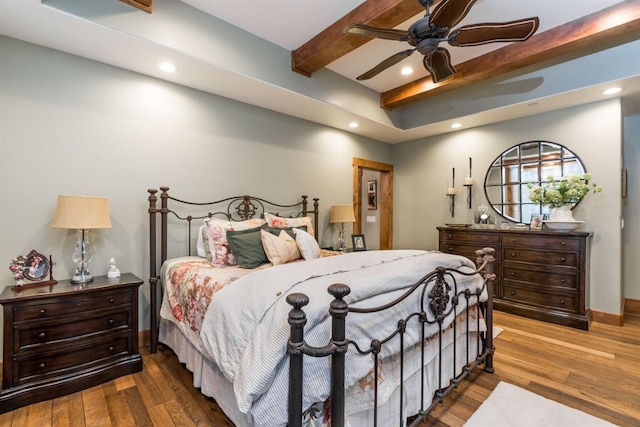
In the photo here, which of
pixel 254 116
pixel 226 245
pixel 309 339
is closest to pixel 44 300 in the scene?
pixel 226 245

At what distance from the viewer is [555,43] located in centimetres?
283

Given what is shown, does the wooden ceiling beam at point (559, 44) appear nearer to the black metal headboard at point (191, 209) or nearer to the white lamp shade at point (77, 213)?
the black metal headboard at point (191, 209)

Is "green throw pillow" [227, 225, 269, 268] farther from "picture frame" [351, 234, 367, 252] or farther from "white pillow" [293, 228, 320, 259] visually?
"picture frame" [351, 234, 367, 252]

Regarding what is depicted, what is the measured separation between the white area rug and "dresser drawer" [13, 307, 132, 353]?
2529mm

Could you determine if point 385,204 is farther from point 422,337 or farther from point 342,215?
point 422,337

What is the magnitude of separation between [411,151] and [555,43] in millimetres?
2603

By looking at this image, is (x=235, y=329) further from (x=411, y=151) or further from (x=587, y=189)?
(x=411, y=151)

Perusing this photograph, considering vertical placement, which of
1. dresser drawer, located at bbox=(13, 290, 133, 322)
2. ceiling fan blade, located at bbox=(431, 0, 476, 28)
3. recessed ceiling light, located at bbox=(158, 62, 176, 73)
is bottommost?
dresser drawer, located at bbox=(13, 290, 133, 322)

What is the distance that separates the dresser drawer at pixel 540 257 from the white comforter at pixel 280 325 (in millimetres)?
2385

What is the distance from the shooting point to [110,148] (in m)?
2.64

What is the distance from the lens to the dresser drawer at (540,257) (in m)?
3.30

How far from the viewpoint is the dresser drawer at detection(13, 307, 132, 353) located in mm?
1917

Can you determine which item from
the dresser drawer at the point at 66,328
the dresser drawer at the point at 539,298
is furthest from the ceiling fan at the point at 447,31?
the dresser drawer at the point at 539,298

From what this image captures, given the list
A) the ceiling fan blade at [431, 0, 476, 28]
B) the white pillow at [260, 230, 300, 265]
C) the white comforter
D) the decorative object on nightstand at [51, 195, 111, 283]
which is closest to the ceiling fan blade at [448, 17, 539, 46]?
the ceiling fan blade at [431, 0, 476, 28]
